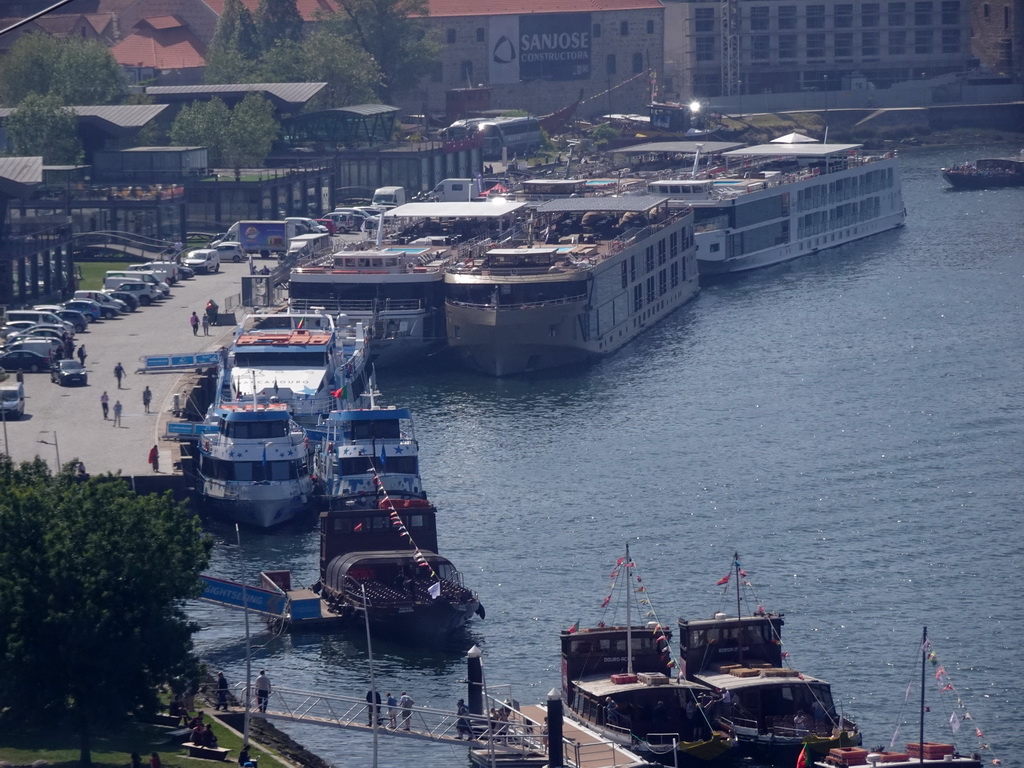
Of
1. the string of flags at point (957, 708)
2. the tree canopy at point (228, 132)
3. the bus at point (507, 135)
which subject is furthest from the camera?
the bus at point (507, 135)

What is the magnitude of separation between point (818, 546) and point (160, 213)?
65723 mm

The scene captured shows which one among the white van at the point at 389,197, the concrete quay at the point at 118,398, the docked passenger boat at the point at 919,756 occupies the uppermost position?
the white van at the point at 389,197

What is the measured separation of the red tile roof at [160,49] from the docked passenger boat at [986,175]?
65362 mm

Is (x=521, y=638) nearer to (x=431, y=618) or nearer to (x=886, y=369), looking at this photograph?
(x=431, y=618)

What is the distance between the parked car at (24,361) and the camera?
7756 cm

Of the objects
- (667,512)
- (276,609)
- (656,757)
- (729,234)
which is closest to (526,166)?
(729,234)

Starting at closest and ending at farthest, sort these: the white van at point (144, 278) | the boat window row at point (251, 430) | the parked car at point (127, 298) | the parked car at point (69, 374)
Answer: the boat window row at point (251, 430)
the parked car at point (69, 374)
the parked car at point (127, 298)
the white van at point (144, 278)

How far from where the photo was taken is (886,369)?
83.2 metres

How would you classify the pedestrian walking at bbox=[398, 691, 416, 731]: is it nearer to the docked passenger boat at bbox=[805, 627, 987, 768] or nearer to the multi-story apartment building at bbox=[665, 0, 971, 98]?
the docked passenger boat at bbox=[805, 627, 987, 768]

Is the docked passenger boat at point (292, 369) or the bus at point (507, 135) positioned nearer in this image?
the docked passenger boat at point (292, 369)

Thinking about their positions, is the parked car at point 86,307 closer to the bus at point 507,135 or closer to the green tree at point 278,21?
the bus at point 507,135

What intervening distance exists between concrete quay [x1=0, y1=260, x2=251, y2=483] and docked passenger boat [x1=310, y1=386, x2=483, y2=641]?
224 inches

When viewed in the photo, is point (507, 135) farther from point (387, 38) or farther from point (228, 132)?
point (228, 132)

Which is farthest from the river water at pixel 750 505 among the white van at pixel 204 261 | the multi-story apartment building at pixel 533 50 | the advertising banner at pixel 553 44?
the advertising banner at pixel 553 44
